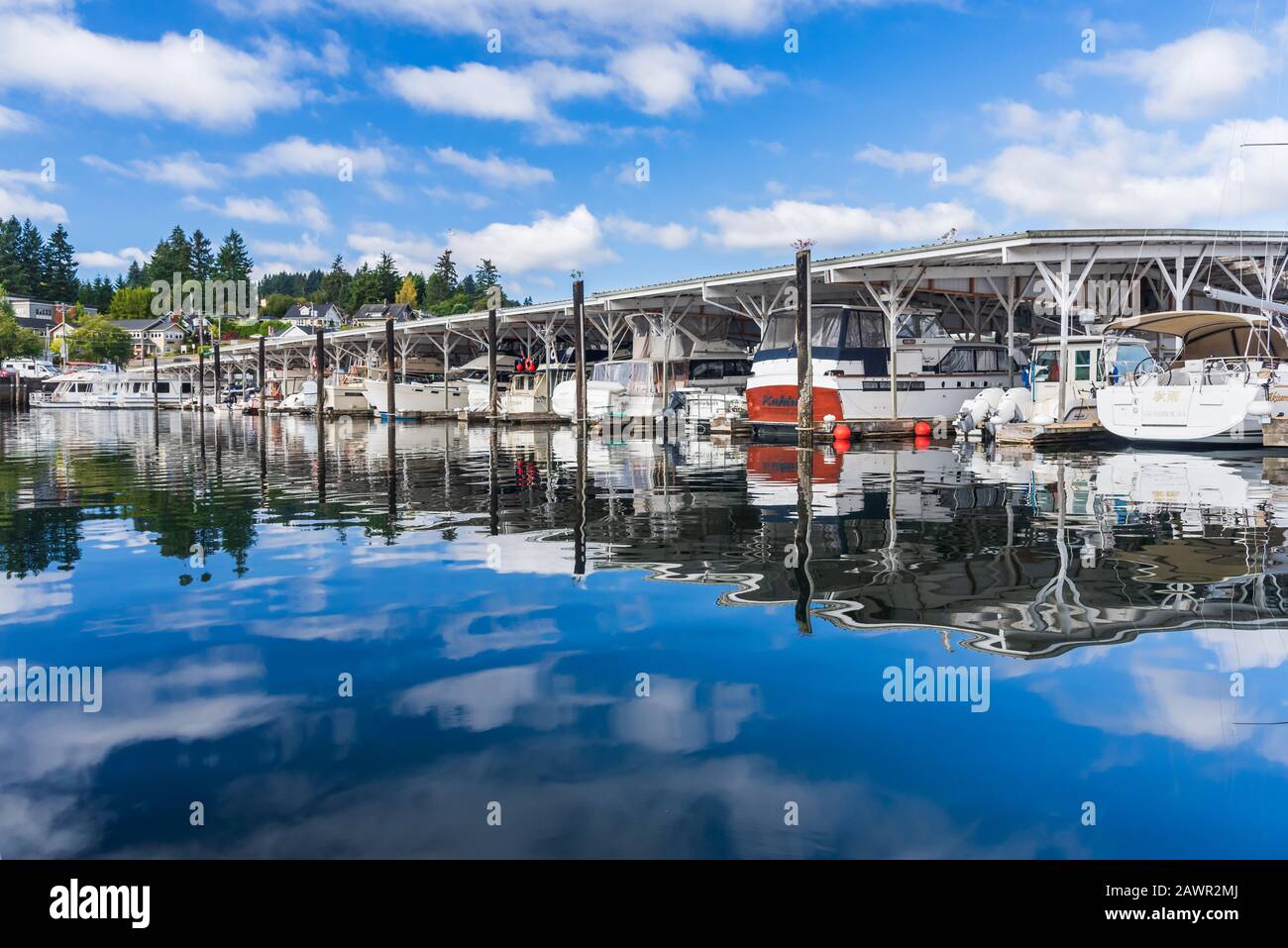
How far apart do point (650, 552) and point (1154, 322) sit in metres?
21.3

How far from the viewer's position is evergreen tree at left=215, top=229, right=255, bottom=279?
173 meters

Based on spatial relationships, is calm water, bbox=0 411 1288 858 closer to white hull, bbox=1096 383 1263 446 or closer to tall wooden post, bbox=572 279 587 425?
white hull, bbox=1096 383 1263 446

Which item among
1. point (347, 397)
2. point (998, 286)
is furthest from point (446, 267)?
point (998, 286)

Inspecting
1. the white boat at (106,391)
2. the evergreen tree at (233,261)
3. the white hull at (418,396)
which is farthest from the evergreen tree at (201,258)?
the white hull at (418,396)

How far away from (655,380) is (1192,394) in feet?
70.4

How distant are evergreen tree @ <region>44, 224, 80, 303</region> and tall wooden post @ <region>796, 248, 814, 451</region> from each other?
176 meters

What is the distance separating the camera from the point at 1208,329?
25922 millimetres

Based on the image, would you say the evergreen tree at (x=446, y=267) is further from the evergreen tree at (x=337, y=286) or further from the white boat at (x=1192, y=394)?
the white boat at (x=1192, y=394)

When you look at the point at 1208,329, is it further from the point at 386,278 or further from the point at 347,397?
the point at 386,278

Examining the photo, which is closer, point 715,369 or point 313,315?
point 715,369

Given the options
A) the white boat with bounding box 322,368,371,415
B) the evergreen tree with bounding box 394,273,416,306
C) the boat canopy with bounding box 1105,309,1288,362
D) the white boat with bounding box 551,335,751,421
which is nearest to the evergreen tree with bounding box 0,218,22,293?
the evergreen tree with bounding box 394,273,416,306

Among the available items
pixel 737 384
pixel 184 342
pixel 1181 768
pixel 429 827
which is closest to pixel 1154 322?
pixel 737 384
